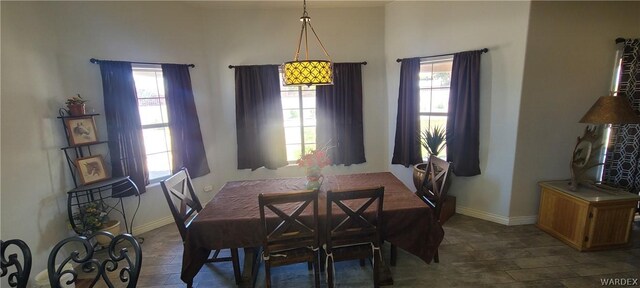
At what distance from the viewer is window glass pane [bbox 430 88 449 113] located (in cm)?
371

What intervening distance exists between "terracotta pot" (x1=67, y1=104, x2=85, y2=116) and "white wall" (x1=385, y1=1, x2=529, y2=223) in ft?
12.9

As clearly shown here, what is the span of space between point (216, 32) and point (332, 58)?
174 cm

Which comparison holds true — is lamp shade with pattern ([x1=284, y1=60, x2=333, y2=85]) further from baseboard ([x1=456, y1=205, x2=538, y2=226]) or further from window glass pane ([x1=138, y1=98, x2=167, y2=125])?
baseboard ([x1=456, y1=205, x2=538, y2=226])

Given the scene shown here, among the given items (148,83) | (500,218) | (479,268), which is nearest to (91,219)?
(148,83)

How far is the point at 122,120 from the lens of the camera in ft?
10.3

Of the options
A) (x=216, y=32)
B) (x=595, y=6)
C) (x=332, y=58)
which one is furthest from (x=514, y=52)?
(x=216, y=32)

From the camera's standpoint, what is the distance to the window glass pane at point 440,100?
3705 millimetres

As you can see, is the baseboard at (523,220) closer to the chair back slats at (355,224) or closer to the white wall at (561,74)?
the white wall at (561,74)

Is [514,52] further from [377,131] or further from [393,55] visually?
[377,131]

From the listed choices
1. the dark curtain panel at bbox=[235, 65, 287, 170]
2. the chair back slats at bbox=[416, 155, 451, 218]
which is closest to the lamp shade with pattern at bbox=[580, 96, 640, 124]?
the chair back slats at bbox=[416, 155, 451, 218]

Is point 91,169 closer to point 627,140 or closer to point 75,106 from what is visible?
point 75,106

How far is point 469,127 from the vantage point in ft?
11.1

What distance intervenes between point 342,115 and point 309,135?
63cm

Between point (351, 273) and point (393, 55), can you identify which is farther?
point (393, 55)
